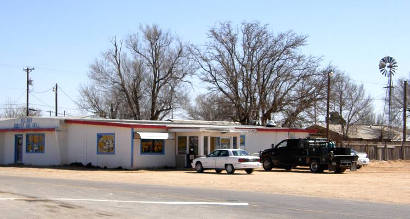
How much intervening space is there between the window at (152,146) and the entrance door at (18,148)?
10087mm

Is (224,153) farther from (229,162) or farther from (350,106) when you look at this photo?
(350,106)

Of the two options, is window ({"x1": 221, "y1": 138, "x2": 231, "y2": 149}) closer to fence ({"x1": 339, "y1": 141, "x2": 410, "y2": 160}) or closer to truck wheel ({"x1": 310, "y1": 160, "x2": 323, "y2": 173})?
truck wheel ({"x1": 310, "y1": 160, "x2": 323, "y2": 173})

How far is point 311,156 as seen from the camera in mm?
34875

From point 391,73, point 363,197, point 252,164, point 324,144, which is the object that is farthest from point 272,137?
point 391,73

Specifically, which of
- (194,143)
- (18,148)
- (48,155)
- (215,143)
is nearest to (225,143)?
(215,143)

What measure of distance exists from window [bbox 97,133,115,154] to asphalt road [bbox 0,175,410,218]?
56.3 ft

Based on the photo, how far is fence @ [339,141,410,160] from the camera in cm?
5094


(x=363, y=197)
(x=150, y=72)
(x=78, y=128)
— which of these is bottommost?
(x=363, y=197)

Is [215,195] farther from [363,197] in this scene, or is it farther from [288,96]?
[288,96]

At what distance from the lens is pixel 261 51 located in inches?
2251

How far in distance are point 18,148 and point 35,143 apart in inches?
81.4

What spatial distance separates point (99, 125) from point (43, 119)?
15.3ft

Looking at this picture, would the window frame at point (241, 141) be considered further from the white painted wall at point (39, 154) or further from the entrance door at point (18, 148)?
the entrance door at point (18, 148)

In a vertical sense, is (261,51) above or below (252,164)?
above
